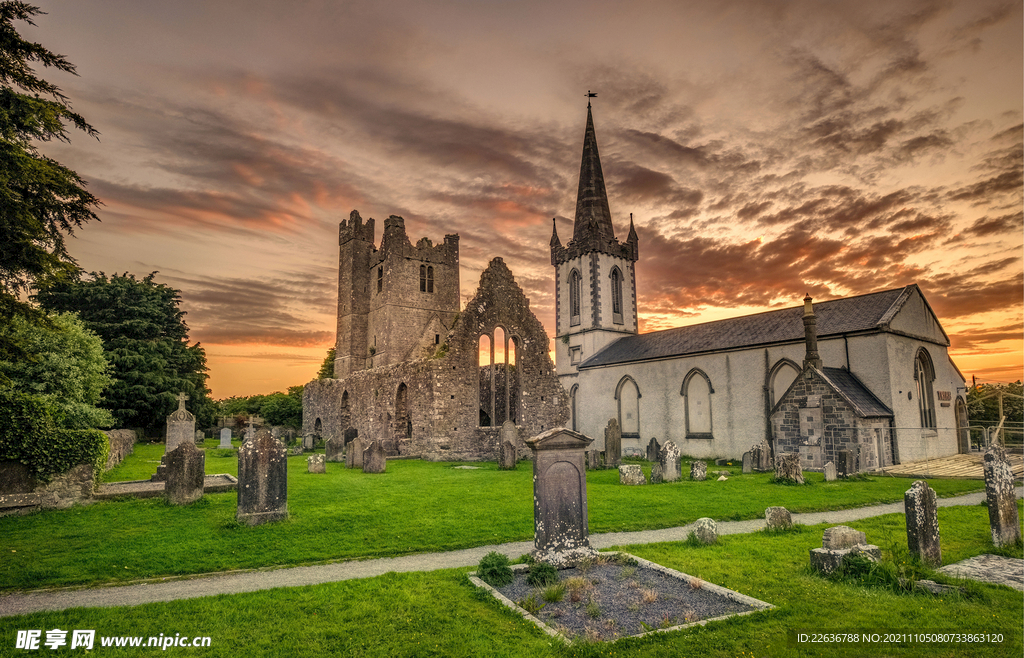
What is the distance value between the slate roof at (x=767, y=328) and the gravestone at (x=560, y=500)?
660 inches

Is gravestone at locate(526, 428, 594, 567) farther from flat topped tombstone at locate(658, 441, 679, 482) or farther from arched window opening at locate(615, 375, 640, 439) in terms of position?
arched window opening at locate(615, 375, 640, 439)

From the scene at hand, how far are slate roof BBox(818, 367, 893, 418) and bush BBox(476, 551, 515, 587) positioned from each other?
49.7 feet

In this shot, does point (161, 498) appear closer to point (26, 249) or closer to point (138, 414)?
point (26, 249)

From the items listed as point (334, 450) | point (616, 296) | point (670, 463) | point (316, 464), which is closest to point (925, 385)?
point (670, 463)

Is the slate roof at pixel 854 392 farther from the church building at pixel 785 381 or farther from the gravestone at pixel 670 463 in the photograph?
the gravestone at pixel 670 463

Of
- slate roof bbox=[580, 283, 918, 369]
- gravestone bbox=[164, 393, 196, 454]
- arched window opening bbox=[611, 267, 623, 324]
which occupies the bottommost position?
gravestone bbox=[164, 393, 196, 454]

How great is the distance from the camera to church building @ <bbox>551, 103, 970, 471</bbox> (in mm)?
17875

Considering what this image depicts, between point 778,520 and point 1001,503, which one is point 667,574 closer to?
point 778,520

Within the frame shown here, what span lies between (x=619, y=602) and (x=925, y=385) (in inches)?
869

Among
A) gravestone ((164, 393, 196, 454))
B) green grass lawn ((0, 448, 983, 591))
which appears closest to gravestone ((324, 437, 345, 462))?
gravestone ((164, 393, 196, 454))

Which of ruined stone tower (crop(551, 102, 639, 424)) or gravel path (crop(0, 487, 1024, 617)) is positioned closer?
gravel path (crop(0, 487, 1024, 617))

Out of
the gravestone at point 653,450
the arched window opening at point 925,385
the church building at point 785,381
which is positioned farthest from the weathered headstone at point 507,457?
the arched window opening at point 925,385

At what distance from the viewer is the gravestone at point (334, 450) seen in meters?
22.2

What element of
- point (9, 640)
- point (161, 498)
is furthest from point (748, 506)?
point (161, 498)
